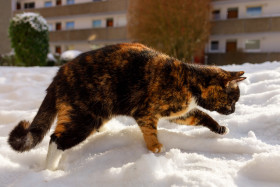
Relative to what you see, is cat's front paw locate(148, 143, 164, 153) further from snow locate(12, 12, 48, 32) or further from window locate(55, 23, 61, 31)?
window locate(55, 23, 61, 31)

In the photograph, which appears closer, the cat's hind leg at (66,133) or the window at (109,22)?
the cat's hind leg at (66,133)

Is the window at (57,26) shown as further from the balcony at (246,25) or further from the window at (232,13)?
the window at (232,13)

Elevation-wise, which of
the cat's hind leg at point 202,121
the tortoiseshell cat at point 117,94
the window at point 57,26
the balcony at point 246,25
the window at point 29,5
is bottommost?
the cat's hind leg at point 202,121

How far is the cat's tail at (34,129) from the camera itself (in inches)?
85.5

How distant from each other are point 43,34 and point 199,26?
9843 mm

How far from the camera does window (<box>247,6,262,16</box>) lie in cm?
1963

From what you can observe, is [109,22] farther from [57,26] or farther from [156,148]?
[156,148]

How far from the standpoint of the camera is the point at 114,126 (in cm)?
310

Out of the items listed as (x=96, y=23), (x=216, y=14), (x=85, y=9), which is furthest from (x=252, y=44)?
(x=85, y=9)

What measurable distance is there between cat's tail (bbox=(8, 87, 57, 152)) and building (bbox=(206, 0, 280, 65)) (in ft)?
60.5

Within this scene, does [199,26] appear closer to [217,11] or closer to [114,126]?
[217,11]

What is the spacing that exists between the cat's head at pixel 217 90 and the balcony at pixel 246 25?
18.8 meters

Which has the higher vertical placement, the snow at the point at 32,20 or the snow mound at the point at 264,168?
the snow at the point at 32,20

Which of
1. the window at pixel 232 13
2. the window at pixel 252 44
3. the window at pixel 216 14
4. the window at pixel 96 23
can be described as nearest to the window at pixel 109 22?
the window at pixel 96 23
